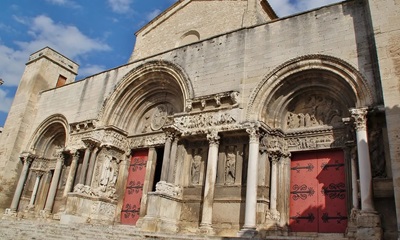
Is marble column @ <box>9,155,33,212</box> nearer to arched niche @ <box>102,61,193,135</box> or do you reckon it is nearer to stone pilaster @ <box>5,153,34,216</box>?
stone pilaster @ <box>5,153,34,216</box>

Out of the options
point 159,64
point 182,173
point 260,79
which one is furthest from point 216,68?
point 182,173

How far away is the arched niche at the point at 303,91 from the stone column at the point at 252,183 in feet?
1.89

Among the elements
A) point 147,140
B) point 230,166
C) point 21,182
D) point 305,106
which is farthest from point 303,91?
point 21,182

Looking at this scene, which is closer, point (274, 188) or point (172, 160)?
point (274, 188)

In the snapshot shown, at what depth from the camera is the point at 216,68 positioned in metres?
10.5

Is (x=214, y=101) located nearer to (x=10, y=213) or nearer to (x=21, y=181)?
(x=21, y=181)

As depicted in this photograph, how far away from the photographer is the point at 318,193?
8.70 m

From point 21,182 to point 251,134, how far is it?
1048 cm

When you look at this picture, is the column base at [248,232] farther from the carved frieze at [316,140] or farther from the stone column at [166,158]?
the stone column at [166,158]

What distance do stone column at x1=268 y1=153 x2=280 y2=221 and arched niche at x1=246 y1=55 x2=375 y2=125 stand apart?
916mm

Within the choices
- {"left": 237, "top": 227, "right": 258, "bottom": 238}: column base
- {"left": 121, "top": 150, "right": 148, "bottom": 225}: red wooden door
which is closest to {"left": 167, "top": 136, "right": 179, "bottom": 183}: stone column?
{"left": 121, "top": 150, "right": 148, "bottom": 225}: red wooden door

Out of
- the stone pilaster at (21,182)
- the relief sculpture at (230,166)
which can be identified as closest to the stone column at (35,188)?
the stone pilaster at (21,182)

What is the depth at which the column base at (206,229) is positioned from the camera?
875cm

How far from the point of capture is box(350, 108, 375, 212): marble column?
276 inches
